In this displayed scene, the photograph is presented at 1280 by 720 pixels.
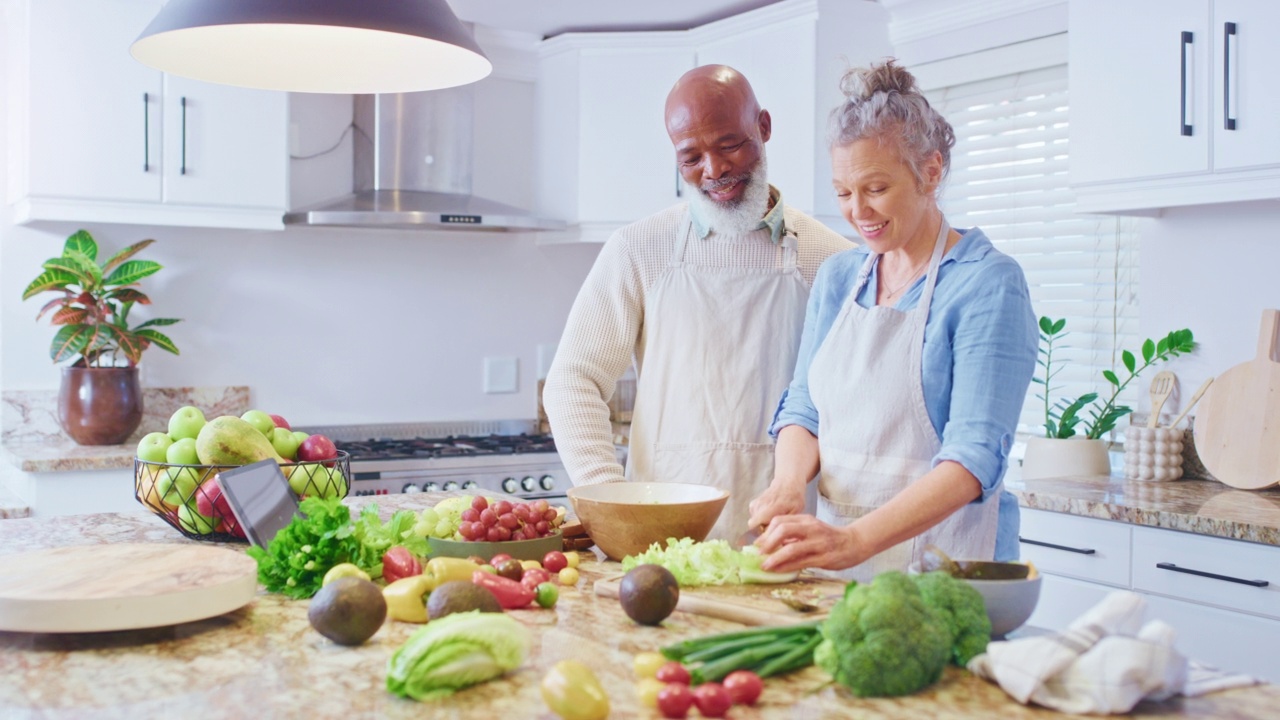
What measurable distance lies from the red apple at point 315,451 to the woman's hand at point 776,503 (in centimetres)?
71

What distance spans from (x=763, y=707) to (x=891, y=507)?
21.9 inches

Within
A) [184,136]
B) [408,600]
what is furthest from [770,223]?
[184,136]

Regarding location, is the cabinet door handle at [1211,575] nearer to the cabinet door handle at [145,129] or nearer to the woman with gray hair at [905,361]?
the woman with gray hair at [905,361]

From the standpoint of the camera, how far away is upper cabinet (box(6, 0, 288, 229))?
3.53m

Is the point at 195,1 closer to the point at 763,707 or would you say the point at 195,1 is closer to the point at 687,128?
the point at 687,128

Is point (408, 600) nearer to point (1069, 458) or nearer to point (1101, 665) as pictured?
point (1101, 665)

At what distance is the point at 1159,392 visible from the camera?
10.9 feet

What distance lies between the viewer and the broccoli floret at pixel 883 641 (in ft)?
3.69

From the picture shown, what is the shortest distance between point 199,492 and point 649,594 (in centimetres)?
84

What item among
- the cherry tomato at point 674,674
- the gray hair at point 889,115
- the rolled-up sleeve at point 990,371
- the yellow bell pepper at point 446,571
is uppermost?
the gray hair at point 889,115

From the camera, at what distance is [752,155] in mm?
2334

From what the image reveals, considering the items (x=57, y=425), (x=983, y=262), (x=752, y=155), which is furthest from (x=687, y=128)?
(x=57, y=425)

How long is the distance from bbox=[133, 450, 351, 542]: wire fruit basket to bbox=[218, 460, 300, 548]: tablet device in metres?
0.07

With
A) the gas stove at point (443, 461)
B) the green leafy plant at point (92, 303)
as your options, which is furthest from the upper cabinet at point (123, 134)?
the gas stove at point (443, 461)
